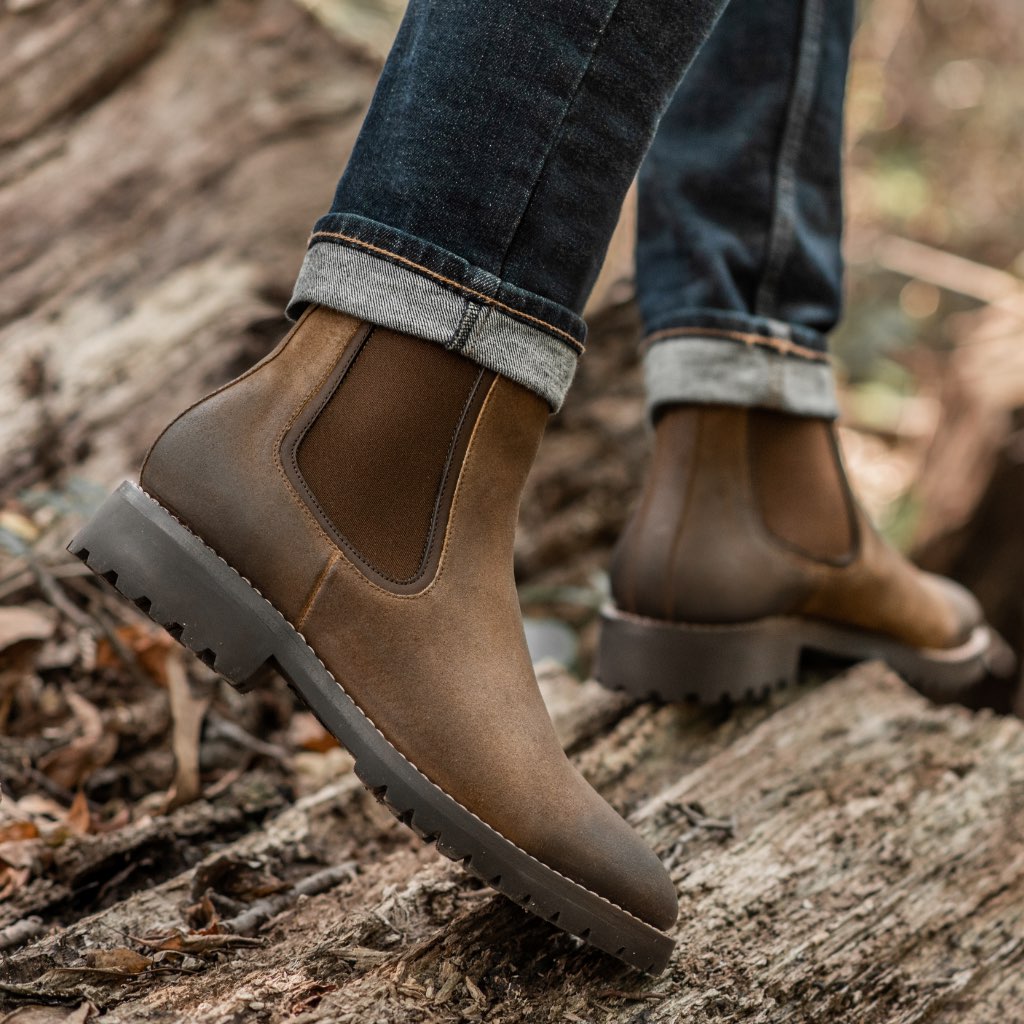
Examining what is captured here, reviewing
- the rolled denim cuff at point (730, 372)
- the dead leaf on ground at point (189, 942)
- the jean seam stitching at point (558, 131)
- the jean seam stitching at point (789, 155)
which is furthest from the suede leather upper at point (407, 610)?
the jean seam stitching at point (789, 155)

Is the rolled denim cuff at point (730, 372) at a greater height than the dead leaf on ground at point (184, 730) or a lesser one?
greater

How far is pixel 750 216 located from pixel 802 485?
0.44 m

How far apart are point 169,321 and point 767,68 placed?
4.10ft

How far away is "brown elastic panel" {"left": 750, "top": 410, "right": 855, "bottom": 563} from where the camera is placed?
1.46m

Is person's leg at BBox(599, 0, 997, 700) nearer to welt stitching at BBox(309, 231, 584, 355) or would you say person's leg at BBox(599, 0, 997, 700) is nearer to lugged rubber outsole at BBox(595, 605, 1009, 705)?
lugged rubber outsole at BBox(595, 605, 1009, 705)

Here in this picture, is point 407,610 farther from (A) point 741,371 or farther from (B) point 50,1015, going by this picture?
(A) point 741,371

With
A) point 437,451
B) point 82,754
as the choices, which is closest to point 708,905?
point 437,451

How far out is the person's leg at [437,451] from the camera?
35.9 inches

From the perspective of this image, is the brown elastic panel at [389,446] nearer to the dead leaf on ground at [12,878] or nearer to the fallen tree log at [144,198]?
the dead leaf on ground at [12,878]

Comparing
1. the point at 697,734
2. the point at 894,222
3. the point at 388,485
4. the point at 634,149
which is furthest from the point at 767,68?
the point at 894,222

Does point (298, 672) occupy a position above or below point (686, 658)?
above

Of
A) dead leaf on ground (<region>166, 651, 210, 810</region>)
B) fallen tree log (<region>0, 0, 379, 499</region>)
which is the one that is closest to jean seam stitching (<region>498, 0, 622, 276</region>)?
dead leaf on ground (<region>166, 651, 210, 810</region>)

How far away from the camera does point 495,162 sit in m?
0.91

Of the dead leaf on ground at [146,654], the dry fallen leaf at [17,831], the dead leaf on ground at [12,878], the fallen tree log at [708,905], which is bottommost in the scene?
the fallen tree log at [708,905]
